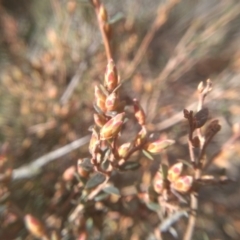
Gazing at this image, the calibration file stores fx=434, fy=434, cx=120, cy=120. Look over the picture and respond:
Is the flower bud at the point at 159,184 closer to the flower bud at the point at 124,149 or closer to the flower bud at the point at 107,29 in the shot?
the flower bud at the point at 124,149

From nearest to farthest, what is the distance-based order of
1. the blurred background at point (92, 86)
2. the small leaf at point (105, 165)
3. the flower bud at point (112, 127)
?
1. the flower bud at point (112, 127)
2. the small leaf at point (105, 165)
3. the blurred background at point (92, 86)

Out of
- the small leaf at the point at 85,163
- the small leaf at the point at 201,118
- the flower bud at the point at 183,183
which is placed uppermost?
the small leaf at the point at 85,163

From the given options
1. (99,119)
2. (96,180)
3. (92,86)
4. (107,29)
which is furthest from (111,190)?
(92,86)

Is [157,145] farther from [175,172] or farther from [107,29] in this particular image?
[107,29]

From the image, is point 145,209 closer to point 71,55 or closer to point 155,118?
point 155,118

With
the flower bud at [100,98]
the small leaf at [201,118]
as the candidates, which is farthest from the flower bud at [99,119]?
the small leaf at [201,118]

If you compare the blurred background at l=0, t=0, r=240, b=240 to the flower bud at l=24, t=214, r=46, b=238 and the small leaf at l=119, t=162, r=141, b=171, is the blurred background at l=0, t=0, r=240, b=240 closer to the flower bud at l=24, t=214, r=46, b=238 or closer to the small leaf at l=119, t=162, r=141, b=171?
the flower bud at l=24, t=214, r=46, b=238

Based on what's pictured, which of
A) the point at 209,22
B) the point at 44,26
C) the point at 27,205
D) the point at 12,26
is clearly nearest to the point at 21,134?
the point at 27,205
